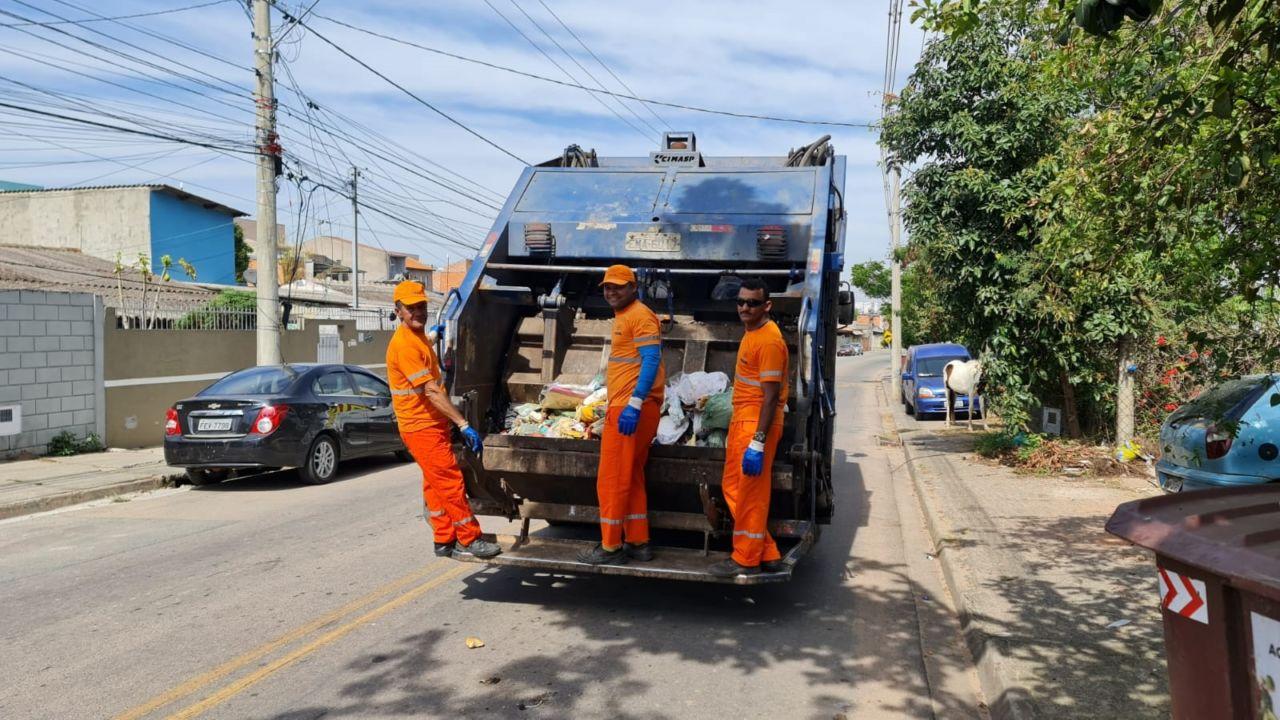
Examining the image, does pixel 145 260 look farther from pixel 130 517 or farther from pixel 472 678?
pixel 472 678

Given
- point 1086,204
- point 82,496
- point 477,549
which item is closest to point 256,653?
point 477,549

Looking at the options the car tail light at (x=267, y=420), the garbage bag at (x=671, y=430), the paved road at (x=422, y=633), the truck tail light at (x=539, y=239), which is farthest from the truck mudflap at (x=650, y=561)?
the car tail light at (x=267, y=420)

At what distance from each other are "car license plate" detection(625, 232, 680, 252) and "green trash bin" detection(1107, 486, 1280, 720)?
162 inches

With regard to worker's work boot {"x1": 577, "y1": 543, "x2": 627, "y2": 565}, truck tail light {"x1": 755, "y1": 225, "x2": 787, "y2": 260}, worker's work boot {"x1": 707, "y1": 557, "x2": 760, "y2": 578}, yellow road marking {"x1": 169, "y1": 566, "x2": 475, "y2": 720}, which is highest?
truck tail light {"x1": 755, "y1": 225, "x2": 787, "y2": 260}

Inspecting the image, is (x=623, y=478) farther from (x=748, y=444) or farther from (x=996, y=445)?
(x=996, y=445)

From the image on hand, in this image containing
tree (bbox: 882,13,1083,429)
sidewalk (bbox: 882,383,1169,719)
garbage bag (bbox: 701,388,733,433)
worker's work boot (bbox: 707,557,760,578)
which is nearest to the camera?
sidewalk (bbox: 882,383,1169,719)

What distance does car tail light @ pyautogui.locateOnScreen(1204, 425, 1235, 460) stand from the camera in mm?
6957

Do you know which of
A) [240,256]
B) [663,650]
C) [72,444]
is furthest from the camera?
[240,256]

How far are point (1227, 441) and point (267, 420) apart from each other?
8.95 meters

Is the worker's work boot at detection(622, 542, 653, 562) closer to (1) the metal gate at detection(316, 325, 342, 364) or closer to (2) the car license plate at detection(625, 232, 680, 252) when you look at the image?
(2) the car license plate at detection(625, 232, 680, 252)

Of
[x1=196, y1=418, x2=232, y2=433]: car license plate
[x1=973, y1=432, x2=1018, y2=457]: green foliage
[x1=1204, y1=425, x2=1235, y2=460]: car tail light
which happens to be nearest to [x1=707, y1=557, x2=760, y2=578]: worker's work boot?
[x1=1204, y1=425, x2=1235, y2=460]: car tail light

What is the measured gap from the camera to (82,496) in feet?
32.6

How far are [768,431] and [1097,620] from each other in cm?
217

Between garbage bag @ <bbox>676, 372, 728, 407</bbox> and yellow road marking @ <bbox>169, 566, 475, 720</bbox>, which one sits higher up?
garbage bag @ <bbox>676, 372, 728, 407</bbox>
